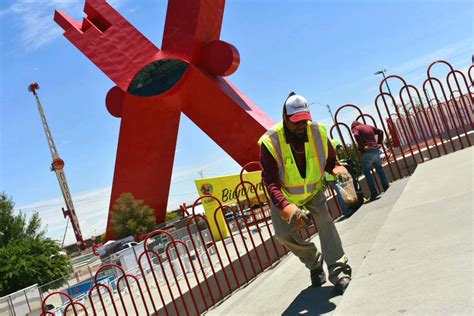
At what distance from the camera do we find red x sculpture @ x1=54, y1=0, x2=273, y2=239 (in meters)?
19.3

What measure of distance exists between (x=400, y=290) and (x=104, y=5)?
763 inches

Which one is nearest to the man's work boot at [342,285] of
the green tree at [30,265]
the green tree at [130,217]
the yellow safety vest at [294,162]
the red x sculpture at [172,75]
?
the yellow safety vest at [294,162]

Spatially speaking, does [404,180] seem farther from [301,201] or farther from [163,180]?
[163,180]

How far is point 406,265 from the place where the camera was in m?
3.61

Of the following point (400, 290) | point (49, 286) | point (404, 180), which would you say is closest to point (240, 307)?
point (400, 290)

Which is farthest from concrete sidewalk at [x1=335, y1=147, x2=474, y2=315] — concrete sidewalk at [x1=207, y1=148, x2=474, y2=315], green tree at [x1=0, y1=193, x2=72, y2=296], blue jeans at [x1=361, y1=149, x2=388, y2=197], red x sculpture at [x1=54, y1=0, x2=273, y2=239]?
green tree at [x1=0, y1=193, x2=72, y2=296]

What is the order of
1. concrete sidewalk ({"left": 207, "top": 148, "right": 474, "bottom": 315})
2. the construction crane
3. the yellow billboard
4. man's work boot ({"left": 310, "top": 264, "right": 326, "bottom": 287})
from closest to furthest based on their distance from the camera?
concrete sidewalk ({"left": 207, "top": 148, "right": 474, "bottom": 315}), man's work boot ({"left": 310, "top": 264, "right": 326, "bottom": 287}), the yellow billboard, the construction crane

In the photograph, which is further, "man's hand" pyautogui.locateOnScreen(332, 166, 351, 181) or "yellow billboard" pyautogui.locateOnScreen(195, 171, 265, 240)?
"yellow billboard" pyautogui.locateOnScreen(195, 171, 265, 240)

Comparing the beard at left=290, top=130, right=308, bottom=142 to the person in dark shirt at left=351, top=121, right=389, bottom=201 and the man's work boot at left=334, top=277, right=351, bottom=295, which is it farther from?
the person in dark shirt at left=351, top=121, right=389, bottom=201

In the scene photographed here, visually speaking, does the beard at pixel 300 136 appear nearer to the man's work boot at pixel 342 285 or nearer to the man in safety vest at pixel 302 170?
the man in safety vest at pixel 302 170

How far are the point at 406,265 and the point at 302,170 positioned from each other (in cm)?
108

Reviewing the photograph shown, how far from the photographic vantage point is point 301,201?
4316mm

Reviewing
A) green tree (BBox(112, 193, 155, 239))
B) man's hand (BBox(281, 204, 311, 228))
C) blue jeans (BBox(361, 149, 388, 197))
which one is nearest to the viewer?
man's hand (BBox(281, 204, 311, 228))

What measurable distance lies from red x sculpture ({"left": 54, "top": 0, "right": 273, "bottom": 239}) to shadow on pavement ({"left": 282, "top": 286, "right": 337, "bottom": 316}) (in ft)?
47.9
